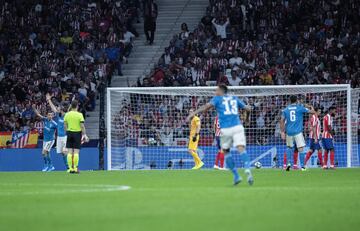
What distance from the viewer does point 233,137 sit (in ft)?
65.2

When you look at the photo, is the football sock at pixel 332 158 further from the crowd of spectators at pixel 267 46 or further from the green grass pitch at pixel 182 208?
the green grass pitch at pixel 182 208

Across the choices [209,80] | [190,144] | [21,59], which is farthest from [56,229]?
[21,59]

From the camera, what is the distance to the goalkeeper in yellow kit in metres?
33.1

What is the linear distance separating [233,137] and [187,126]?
15.4 meters

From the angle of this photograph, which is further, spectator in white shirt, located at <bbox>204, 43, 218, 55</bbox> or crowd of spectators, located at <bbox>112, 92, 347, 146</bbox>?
spectator in white shirt, located at <bbox>204, 43, 218, 55</bbox>

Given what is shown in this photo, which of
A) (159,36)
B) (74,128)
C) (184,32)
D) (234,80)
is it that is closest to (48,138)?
(74,128)

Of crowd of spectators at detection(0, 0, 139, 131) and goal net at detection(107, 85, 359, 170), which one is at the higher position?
crowd of spectators at detection(0, 0, 139, 131)

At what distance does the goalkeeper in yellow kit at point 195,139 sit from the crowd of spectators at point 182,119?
5.19 ft

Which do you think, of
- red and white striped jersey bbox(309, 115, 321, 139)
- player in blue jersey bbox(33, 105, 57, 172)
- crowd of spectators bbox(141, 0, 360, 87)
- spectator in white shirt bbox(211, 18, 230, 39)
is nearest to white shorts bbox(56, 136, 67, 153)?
player in blue jersey bbox(33, 105, 57, 172)

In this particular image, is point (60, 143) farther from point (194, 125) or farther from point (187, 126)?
point (194, 125)

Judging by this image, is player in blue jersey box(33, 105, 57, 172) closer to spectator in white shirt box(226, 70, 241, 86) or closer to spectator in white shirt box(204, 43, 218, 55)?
spectator in white shirt box(226, 70, 241, 86)

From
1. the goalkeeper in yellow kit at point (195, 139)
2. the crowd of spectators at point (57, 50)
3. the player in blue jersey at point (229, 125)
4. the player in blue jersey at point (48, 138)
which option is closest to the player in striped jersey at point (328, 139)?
the goalkeeper in yellow kit at point (195, 139)

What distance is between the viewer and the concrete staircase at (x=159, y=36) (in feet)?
138

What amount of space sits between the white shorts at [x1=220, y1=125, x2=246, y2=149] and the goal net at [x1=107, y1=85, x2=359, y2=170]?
562 inches
